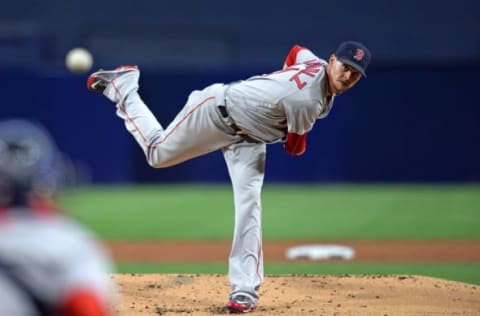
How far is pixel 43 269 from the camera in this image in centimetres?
274

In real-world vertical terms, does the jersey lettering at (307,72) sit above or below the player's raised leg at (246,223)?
above

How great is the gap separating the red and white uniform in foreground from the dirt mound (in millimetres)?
3075

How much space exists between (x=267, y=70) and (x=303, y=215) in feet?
16.9

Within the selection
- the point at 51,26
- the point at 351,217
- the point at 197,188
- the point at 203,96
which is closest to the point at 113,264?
the point at 203,96

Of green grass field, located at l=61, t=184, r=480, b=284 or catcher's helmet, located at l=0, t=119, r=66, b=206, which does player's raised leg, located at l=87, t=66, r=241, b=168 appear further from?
catcher's helmet, located at l=0, t=119, r=66, b=206

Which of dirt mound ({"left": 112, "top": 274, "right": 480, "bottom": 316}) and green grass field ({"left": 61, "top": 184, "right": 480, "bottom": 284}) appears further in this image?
green grass field ({"left": 61, "top": 184, "right": 480, "bottom": 284})

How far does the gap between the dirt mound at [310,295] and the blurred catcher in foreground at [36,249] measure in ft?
10.1

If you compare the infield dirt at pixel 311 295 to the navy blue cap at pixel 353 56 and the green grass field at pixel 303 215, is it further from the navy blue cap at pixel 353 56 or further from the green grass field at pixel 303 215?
the navy blue cap at pixel 353 56

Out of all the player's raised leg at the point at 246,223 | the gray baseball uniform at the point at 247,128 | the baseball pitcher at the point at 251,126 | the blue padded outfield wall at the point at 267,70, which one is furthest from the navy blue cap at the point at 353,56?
the blue padded outfield wall at the point at 267,70

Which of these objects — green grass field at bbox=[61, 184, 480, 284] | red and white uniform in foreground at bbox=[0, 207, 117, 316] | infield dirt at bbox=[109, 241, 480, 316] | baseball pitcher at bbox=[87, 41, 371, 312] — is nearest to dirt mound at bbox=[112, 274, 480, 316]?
infield dirt at bbox=[109, 241, 480, 316]

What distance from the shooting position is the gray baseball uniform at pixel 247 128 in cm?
587

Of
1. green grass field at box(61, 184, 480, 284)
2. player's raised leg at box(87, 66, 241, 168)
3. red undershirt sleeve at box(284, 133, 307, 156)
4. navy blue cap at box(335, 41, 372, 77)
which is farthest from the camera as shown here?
green grass field at box(61, 184, 480, 284)

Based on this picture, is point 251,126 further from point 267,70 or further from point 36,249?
point 267,70

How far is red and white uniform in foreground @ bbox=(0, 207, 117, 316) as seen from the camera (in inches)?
108
